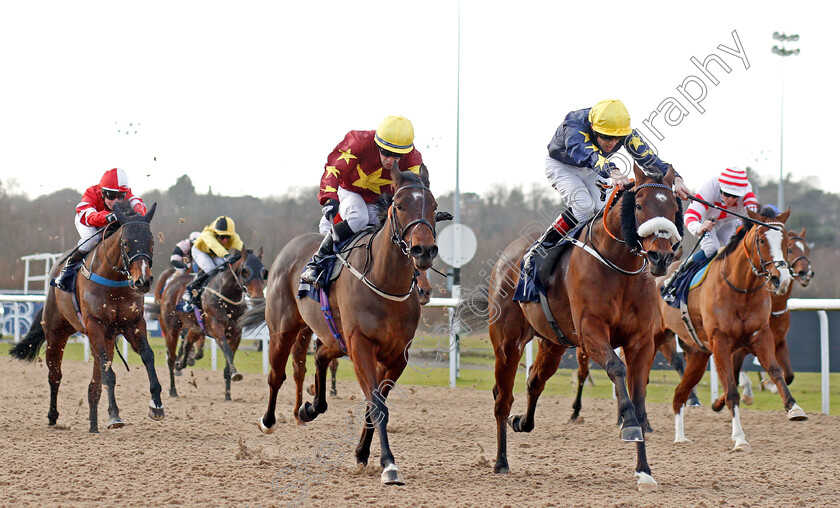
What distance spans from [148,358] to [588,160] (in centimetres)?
406

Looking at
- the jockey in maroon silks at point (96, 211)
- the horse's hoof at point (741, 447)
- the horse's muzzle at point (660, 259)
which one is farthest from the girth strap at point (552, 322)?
the jockey in maroon silks at point (96, 211)

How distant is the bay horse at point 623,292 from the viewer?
4.18 meters

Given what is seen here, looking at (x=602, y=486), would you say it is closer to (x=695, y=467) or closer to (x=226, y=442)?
(x=695, y=467)

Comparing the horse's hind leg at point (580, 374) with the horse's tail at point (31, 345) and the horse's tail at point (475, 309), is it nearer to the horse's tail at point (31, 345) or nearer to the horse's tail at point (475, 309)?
the horse's tail at point (475, 309)

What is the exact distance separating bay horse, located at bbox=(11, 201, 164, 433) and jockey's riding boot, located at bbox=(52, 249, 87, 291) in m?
0.09

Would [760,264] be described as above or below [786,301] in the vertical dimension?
above

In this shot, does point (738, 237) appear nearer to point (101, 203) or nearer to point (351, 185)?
point (351, 185)

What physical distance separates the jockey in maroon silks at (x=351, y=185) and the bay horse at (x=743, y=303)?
277 cm

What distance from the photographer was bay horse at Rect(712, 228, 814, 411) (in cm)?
658

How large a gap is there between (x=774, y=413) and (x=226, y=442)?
5.55 meters

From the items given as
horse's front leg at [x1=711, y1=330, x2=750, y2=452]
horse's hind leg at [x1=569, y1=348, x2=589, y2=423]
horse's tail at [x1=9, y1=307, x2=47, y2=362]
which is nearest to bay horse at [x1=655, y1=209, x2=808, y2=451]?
horse's front leg at [x1=711, y1=330, x2=750, y2=452]

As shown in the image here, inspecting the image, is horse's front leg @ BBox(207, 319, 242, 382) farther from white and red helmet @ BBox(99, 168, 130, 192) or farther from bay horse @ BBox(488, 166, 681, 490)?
bay horse @ BBox(488, 166, 681, 490)

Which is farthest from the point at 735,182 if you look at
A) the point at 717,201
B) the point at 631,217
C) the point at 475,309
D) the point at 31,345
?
the point at 31,345

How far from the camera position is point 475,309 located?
6277 millimetres
